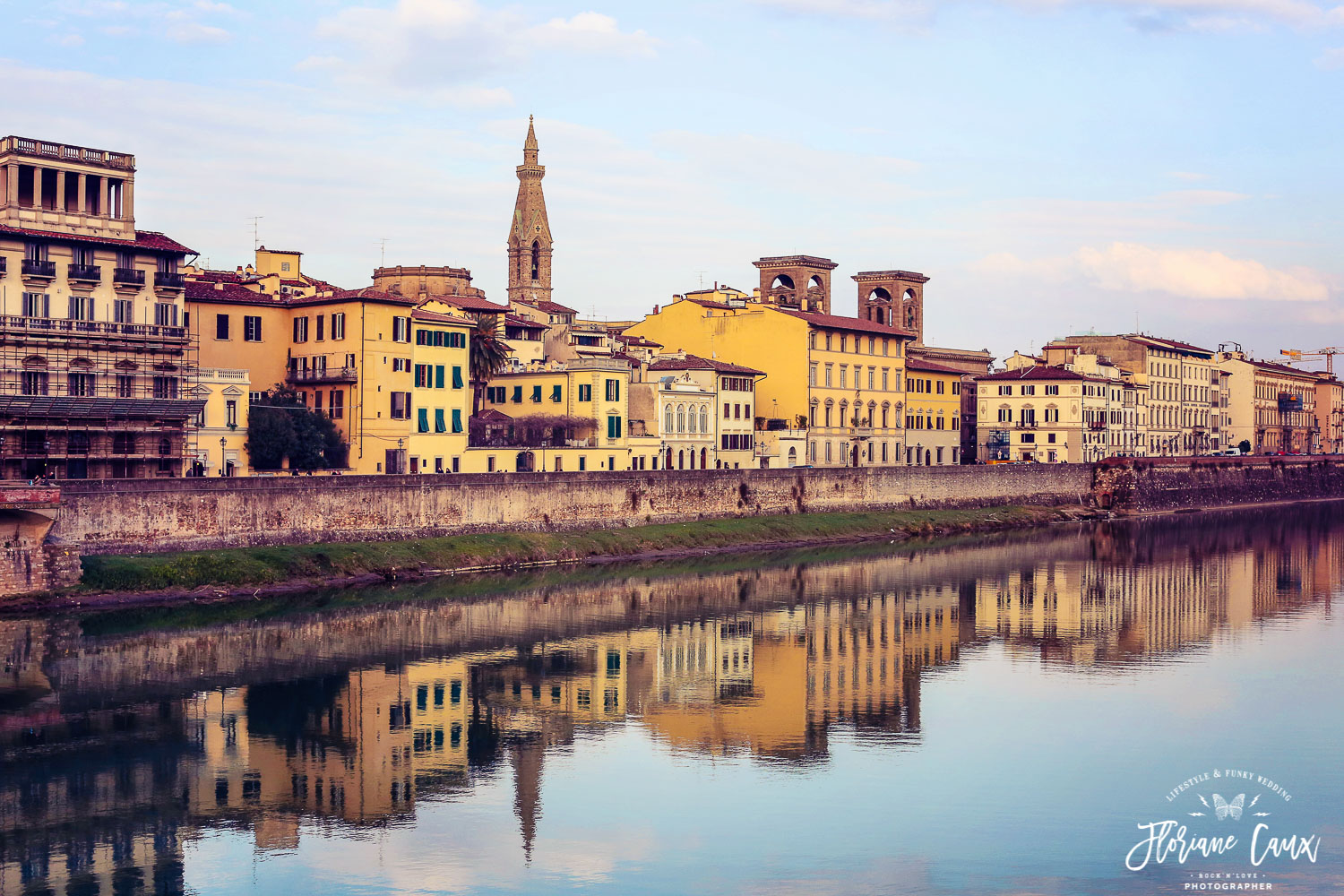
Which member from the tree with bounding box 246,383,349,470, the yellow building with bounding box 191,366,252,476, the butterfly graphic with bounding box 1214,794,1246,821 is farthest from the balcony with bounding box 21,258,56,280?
the butterfly graphic with bounding box 1214,794,1246,821

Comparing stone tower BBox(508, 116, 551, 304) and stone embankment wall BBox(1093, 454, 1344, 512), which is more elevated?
stone tower BBox(508, 116, 551, 304)

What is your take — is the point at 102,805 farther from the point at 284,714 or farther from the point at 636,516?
the point at 636,516

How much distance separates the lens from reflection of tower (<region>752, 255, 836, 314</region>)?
109 meters

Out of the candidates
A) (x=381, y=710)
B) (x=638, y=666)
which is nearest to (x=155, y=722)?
(x=381, y=710)

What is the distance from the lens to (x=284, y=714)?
3234 cm

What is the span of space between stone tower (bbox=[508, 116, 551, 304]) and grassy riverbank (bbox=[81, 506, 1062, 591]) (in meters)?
46.0

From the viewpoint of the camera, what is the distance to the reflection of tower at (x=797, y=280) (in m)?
109

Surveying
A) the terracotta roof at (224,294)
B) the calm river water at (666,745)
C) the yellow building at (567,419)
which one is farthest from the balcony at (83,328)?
the yellow building at (567,419)

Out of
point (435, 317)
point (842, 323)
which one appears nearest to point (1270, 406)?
point (842, 323)

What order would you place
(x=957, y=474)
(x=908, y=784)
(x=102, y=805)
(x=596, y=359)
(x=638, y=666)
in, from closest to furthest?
(x=102, y=805) → (x=908, y=784) → (x=638, y=666) → (x=596, y=359) → (x=957, y=474)

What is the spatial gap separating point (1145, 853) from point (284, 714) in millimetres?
18547

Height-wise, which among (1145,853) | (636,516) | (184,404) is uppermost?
(184,404)

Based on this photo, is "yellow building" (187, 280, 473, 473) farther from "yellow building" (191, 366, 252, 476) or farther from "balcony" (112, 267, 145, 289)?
"balcony" (112, 267, 145, 289)

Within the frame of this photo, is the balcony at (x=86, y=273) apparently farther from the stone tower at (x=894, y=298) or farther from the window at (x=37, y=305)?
the stone tower at (x=894, y=298)
